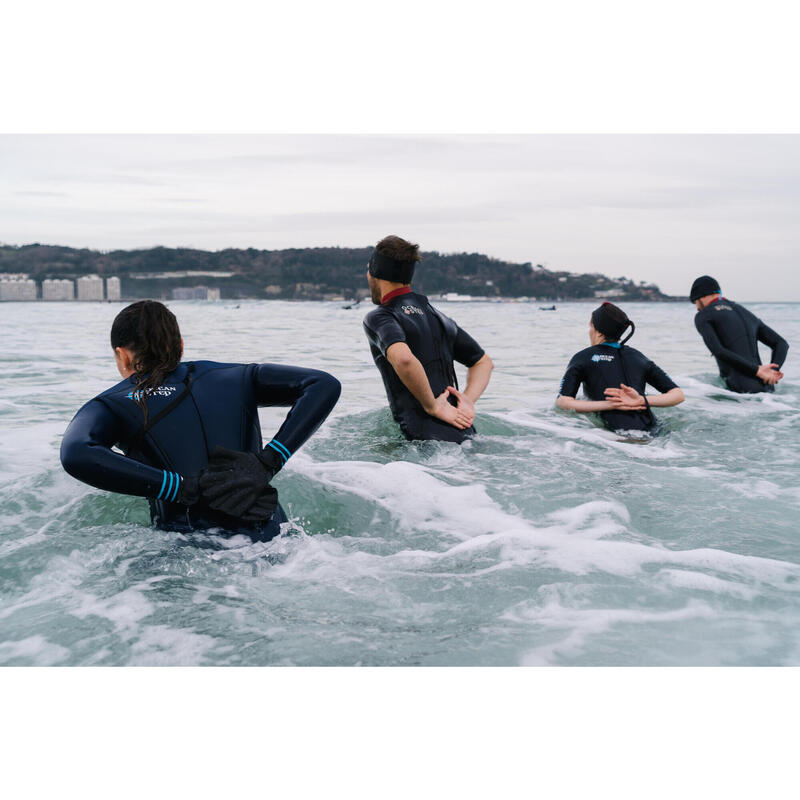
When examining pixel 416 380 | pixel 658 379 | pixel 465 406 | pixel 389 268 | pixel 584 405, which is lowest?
pixel 584 405

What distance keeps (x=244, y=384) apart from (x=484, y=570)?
145 cm

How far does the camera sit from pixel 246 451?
12.1ft

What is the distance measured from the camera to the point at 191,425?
11.6 feet

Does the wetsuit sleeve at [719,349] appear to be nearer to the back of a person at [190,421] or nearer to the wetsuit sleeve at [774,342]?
the wetsuit sleeve at [774,342]

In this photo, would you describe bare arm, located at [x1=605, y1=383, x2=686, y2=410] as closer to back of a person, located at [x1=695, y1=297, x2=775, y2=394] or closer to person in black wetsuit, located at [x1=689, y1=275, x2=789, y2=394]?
person in black wetsuit, located at [x1=689, y1=275, x2=789, y2=394]

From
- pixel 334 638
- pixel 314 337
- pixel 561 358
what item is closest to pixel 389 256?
pixel 334 638

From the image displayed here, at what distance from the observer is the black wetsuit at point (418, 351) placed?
576 centimetres

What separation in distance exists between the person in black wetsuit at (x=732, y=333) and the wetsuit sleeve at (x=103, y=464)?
693 centimetres

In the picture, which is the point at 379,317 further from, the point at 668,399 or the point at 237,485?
the point at 668,399

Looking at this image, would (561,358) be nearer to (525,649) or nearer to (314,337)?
(314,337)

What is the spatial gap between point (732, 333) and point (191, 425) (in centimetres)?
703

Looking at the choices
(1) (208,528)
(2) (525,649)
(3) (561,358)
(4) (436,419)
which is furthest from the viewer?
(3) (561,358)

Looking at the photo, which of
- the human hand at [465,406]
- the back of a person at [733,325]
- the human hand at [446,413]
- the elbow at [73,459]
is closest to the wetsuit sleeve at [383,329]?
the human hand at [446,413]

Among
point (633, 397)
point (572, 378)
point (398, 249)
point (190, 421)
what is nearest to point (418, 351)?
point (398, 249)
